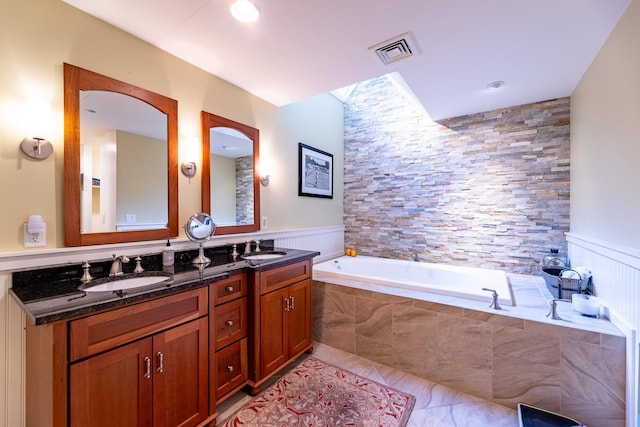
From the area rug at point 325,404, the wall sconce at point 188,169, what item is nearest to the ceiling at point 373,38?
the wall sconce at point 188,169

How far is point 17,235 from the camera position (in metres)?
1.26

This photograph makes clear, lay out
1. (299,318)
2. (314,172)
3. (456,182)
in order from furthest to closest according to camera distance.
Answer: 1. (314,172)
2. (456,182)
3. (299,318)

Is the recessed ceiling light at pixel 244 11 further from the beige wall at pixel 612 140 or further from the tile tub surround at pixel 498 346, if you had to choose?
the tile tub surround at pixel 498 346

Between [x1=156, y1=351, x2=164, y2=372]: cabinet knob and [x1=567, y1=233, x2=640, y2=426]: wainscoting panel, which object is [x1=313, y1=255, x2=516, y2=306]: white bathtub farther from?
[x1=156, y1=351, x2=164, y2=372]: cabinet knob

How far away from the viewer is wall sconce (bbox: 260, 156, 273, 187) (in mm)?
2566

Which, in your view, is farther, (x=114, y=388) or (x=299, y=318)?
(x=299, y=318)

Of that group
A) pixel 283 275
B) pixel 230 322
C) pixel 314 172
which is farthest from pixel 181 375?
pixel 314 172

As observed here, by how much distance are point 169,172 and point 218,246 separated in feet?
2.24

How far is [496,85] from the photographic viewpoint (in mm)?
2342

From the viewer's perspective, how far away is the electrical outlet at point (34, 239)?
1.28m

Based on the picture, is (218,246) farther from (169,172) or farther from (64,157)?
(64,157)

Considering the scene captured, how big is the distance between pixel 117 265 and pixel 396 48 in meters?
2.23

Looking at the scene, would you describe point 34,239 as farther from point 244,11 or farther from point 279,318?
point 244,11

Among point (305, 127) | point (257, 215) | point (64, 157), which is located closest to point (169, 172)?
point (64, 157)
